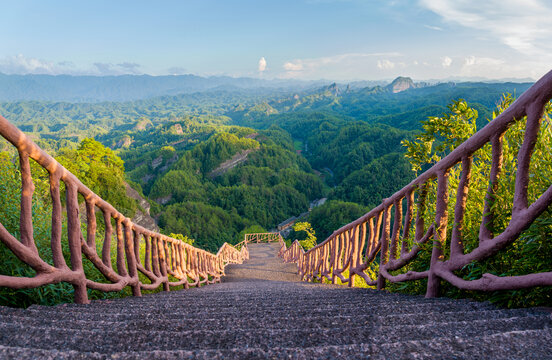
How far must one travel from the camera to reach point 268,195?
76.2m

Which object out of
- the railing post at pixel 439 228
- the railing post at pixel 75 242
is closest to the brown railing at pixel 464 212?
the railing post at pixel 439 228

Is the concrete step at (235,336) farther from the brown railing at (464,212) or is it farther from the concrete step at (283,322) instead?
the brown railing at (464,212)

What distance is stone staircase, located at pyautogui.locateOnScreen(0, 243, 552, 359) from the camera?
1.17m

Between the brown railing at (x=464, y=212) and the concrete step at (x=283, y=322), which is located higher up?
the brown railing at (x=464, y=212)

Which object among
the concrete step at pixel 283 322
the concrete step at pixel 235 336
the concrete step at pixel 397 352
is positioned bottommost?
the concrete step at pixel 283 322

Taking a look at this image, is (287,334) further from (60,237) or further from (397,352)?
(60,237)

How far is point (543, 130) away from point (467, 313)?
3.96 feet

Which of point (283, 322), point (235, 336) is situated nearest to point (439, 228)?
point (283, 322)

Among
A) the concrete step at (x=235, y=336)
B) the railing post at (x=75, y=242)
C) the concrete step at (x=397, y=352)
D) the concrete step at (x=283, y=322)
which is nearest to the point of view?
the concrete step at (x=397, y=352)

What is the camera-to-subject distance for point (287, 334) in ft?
5.05

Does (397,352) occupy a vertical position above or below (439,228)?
below

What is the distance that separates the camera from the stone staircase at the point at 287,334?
3.83ft

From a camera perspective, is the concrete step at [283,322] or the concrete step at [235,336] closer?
the concrete step at [235,336]

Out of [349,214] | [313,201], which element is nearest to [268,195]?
[313,201]
